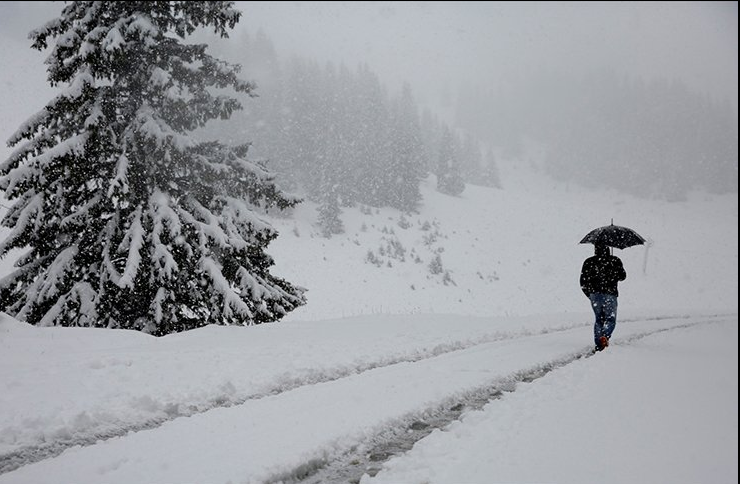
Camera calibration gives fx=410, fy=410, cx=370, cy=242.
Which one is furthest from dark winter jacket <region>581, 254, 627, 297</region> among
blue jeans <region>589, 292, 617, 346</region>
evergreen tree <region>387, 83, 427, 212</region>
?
evergreen tree <region>387, 83, 427, 212</region>

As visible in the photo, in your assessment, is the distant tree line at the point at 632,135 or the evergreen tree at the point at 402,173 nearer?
the evergreen tree at the point at 402,173

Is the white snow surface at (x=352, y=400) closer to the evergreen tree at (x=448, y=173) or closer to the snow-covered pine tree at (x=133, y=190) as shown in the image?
the snow-covered pine tree at (x=133, y=190)

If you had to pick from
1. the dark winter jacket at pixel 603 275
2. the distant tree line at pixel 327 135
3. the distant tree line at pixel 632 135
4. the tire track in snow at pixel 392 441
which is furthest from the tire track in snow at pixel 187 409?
the distant tree line at pixel 632 135

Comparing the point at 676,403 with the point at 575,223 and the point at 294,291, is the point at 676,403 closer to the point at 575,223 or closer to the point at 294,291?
the point at 294,291

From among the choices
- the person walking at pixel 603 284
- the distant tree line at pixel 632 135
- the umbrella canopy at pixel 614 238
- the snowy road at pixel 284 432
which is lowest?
the snowy road at pixel 284 432

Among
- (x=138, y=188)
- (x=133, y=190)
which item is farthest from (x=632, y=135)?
(x=133, y=190)

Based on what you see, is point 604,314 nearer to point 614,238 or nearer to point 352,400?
point 614,238

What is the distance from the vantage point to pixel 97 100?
686 cm

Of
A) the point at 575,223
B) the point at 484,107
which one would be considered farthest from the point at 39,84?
the point at 484,107

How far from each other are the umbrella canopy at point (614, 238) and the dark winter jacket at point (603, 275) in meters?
0.32

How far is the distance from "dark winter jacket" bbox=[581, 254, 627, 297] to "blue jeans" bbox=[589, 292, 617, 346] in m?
0.12

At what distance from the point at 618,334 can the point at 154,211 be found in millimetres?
10750

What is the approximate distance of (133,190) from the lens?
7.34 meters

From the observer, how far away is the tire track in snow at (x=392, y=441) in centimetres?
300
